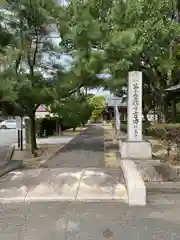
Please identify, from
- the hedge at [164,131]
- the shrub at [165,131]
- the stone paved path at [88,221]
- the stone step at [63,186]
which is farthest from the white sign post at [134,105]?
the stone paved path at [88,221]

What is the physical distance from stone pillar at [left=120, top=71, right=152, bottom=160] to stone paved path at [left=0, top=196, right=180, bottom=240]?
15.8 ft

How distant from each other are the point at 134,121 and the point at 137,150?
0.99 metres

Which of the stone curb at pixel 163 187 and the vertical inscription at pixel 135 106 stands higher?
the vertical inscription at pixel 135 106

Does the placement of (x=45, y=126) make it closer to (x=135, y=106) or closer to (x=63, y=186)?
(x=135, y=106)

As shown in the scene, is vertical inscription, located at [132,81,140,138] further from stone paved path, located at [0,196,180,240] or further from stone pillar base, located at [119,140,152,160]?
stone paved path, located at [0,196,180,240]

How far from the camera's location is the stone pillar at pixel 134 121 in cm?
1151

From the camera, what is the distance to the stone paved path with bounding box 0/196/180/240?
16.1 feet

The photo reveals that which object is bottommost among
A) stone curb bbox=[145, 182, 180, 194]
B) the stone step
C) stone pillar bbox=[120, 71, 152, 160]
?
stone curb bbox=[145, 182, 180, 194]

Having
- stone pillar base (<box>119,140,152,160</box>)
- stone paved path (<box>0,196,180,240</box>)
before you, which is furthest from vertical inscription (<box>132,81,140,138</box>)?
stone paved path (<box>0,196,180,240</box>)

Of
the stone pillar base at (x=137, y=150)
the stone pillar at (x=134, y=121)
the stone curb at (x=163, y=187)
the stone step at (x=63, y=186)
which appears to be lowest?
the stone curb at (x=163, y=187)

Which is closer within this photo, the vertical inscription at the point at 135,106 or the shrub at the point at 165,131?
the vertical inscription at the point at 135,106

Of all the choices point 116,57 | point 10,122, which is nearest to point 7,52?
point 116,57

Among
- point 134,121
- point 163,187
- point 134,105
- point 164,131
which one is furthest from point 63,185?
point 164,131

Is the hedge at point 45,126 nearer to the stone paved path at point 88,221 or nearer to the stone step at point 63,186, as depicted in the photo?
the stone step at point 63,186
